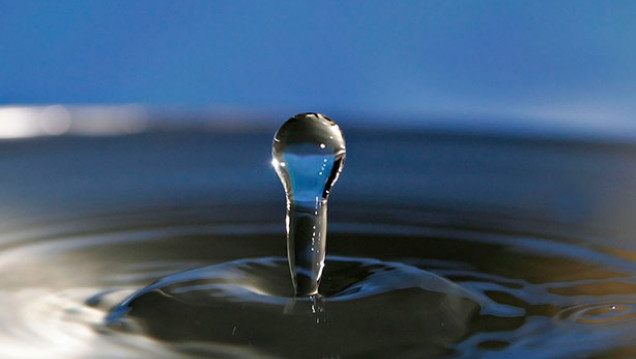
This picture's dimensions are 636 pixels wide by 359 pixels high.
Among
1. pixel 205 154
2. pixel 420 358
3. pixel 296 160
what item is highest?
pixel 205 154

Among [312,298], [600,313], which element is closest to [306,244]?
[312,298]

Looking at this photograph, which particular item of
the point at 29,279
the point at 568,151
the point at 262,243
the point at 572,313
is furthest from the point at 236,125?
the point at 572,313

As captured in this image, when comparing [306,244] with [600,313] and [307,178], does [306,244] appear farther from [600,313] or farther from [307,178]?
[600,313]

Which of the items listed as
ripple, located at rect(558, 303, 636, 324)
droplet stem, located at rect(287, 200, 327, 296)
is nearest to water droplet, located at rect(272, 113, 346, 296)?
droplet stem, located at rect(287, 200, 327, 296)

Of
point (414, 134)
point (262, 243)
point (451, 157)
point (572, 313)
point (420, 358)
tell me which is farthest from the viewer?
point (414, 134)

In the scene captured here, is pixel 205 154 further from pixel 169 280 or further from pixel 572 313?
pixel 572 313

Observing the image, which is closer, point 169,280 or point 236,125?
point 169,280

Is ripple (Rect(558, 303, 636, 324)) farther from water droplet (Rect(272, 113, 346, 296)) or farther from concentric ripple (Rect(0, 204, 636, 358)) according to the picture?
water droplet (Rect(272, 113, 346, 296))
